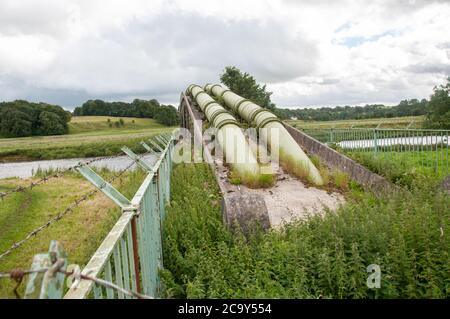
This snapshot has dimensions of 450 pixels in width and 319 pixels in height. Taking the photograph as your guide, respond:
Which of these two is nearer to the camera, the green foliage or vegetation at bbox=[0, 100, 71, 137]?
the green foliage

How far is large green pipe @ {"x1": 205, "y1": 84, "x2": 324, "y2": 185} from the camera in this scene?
9.80 m

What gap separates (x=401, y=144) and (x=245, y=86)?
22019mm

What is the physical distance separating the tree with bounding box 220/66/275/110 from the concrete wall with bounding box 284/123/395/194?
1859 cm

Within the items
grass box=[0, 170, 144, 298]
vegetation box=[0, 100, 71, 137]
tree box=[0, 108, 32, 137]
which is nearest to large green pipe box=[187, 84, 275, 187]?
grass box=[0, 170, 144, 298]

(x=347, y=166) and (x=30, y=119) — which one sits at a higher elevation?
(x=30, y=119)

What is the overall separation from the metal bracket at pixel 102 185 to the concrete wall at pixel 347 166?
6292mm

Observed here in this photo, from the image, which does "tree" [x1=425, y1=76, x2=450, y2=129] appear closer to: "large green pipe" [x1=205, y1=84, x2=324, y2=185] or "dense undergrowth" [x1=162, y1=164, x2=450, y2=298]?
"large green pipe" [x1=205, y1=84, x2=324, y2=185]

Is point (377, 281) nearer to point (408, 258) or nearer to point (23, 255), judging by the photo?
point (408, 258)

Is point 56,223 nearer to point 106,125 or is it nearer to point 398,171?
point 398,171

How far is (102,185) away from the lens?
3.25 m

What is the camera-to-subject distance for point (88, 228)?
36.0ft

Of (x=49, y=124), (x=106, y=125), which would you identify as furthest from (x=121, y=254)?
(x=106, y=125)

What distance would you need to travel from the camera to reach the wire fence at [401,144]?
397 inches
